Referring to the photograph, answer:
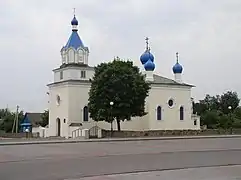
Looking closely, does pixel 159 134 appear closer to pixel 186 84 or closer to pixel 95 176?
pixel 186 84

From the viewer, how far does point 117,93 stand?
181 ft

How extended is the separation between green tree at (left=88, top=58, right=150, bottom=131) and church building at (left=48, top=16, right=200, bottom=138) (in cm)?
860

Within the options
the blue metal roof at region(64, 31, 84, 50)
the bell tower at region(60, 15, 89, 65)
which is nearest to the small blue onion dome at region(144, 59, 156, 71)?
the bell tower at region(60, 15, 89, 65)

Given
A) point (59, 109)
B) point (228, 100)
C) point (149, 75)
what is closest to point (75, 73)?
point (59, 109)

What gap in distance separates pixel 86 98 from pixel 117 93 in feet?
39.4

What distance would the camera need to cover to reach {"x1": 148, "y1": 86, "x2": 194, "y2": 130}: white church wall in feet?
228

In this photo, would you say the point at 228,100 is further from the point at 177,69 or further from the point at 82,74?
the point at 82,74

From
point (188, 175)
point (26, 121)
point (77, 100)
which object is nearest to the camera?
point (188, 175)

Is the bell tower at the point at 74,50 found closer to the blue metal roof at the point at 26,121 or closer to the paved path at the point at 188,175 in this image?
the blue metal roof at the point at 26,121

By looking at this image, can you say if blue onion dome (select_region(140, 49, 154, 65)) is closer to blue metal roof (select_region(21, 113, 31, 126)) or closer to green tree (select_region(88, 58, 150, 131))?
green tree (select_region(88, 58, 150, 131))

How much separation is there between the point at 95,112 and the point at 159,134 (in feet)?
27.7

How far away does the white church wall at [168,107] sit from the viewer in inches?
2741

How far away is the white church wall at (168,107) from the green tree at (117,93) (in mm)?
12518

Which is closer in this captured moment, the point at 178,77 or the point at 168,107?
the point at 168,107
